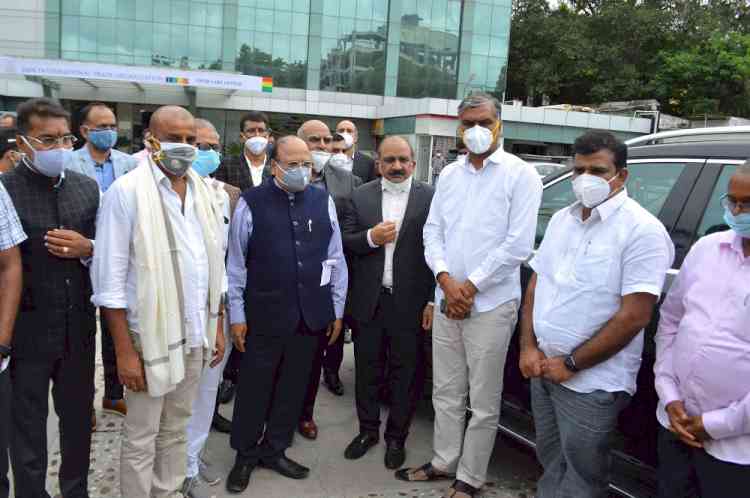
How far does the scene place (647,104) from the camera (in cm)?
3591

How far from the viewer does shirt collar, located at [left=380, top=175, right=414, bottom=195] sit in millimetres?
3749

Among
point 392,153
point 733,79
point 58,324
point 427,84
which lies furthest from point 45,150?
point 733,79

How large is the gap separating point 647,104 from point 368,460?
1470 inches

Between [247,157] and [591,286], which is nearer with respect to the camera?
[591,286]

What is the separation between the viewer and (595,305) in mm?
2473

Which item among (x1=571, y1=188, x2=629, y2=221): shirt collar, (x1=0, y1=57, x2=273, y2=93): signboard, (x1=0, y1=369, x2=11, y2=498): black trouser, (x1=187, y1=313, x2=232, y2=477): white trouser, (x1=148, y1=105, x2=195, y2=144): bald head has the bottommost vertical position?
(x1=187, y1=313, x2=232, y2=477): white trouser

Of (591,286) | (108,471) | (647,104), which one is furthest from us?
(647,104)

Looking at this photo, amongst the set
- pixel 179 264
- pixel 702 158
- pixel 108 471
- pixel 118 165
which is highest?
pixel 702 158

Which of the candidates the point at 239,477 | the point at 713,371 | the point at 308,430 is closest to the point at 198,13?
the point at 308,430

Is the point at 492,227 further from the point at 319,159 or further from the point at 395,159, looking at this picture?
the point at 319,159

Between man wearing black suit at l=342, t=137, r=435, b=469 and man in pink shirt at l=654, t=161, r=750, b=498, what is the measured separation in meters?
1.61

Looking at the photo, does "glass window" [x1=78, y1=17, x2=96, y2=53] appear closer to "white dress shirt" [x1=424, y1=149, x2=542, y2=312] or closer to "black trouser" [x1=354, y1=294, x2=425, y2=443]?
"black trouser" [x1=354, y1=294, x2=425, y2=443]

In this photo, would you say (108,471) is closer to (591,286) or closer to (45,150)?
(45,150)

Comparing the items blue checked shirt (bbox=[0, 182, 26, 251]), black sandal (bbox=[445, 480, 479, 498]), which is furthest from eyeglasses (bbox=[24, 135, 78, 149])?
black sandal (bbox=[445, 480, 479, 498])
